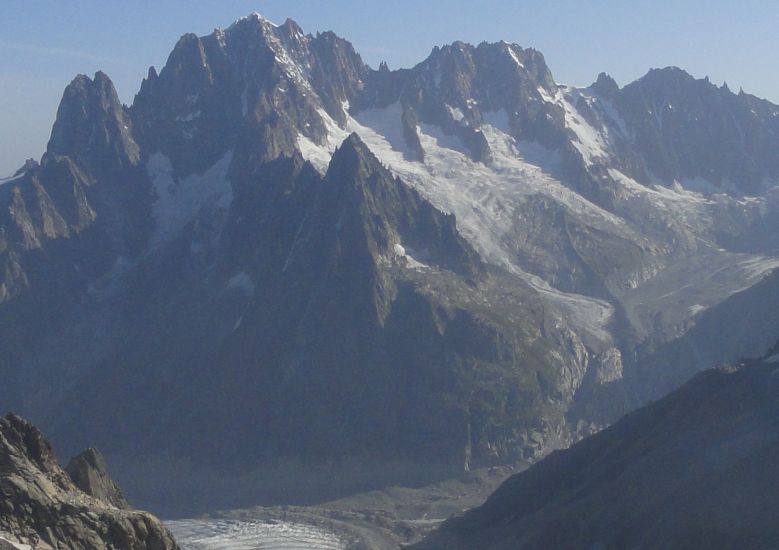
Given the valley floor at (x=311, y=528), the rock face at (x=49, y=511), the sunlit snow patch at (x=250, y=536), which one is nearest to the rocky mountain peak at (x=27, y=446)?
the rock face at (x=49, y=511)

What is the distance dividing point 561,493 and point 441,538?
1956 centimetres

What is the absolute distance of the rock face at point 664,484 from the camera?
108562 mm

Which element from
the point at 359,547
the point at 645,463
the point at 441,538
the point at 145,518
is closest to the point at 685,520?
the point at 645,463

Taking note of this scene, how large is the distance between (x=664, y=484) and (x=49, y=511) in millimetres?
74834

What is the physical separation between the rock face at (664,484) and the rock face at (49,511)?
5672 cm

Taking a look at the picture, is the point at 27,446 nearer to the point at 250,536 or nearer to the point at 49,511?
the point at 49,511

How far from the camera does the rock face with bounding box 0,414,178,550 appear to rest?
57.4 meters

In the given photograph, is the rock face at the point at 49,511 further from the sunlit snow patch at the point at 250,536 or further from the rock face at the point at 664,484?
the sunlit snow patch at the point at 250,536

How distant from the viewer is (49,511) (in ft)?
193

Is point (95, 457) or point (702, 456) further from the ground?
point (702, 456)

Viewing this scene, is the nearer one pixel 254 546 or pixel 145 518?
pixel 145 518

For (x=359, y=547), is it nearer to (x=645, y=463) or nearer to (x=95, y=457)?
(x=645, y=463)

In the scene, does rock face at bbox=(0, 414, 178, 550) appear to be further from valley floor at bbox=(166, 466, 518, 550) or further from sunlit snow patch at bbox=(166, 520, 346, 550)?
valley floor at bbox=(166, 466, 518, 550)

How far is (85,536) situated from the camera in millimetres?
59094
